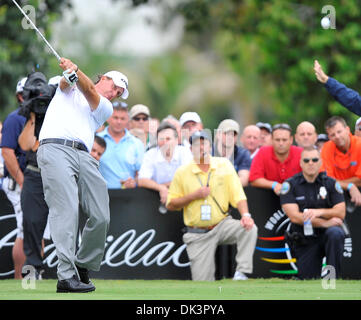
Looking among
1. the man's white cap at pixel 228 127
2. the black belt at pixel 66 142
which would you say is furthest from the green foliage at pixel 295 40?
the black belt at pixel 66 142

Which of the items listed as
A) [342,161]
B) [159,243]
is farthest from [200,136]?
[342,161]

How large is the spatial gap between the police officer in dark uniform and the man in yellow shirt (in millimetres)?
550

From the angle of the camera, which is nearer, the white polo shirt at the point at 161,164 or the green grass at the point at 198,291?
the green grass at the point at 198,291

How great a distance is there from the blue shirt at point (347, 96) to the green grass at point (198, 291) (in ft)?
6.75

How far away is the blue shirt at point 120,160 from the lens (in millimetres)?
12664

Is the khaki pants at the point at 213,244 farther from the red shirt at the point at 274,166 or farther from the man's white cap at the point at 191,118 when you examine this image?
the man's white cap at the point at 191,118

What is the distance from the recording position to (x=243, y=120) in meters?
51.4

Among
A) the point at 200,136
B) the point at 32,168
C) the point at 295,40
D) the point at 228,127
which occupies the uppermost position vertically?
the point at 295,40

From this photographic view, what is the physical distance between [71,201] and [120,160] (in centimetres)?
369

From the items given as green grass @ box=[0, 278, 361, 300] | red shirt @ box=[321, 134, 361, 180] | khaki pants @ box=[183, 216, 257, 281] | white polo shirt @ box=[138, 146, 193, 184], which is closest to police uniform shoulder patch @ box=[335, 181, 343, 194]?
red shirt @ box=[321, 134, 361, 180]

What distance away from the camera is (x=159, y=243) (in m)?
12.2

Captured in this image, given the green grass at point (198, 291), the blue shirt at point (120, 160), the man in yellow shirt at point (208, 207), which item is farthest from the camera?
the blue shirt at point (120, 160)

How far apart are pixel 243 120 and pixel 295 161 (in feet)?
128

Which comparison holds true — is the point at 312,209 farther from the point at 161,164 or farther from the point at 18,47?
the point at 18,47
